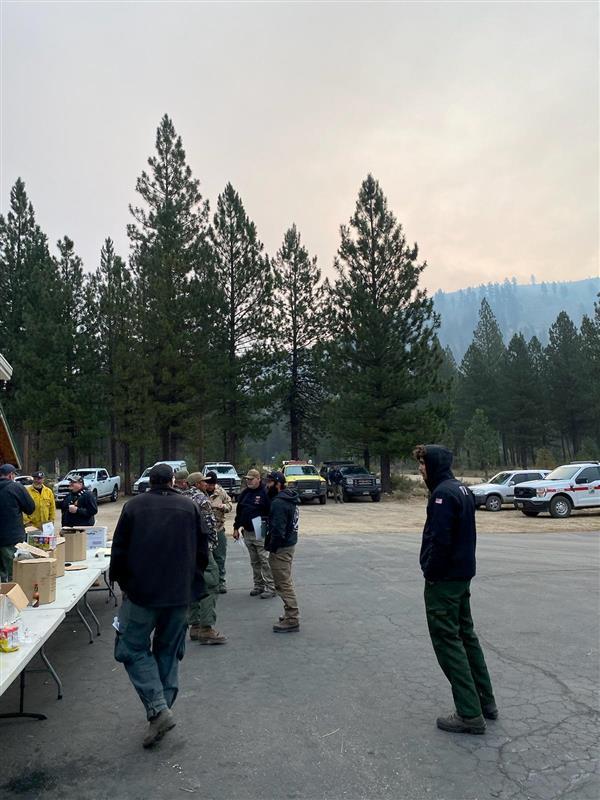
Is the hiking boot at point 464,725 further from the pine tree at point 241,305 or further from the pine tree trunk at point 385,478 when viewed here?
the pine tree at point 241,305

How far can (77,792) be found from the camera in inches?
123

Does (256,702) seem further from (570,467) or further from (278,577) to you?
(570,467)

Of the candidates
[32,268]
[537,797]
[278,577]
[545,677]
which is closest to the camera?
[537,797]

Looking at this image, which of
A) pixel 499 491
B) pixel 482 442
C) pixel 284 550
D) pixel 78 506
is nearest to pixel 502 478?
pixel 499 491

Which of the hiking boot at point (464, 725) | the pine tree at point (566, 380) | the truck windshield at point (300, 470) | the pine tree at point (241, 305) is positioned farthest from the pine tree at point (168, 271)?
the pine tree at point (566, 380)

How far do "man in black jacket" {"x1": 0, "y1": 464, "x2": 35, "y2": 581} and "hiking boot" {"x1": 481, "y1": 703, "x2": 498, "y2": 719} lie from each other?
550 centimetres

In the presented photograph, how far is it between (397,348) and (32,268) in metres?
24.1

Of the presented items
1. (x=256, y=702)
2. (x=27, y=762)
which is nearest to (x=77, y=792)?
(x=27, y=762)

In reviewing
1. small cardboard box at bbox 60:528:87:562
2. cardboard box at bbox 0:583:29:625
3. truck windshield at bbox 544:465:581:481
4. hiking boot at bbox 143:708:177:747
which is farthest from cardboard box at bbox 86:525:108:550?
truck windshield at bbox 544:465:581:481

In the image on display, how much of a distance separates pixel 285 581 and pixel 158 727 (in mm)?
2761

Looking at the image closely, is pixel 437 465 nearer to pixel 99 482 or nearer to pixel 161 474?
pixel 161 474

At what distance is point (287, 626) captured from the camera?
A: 20.2 ft

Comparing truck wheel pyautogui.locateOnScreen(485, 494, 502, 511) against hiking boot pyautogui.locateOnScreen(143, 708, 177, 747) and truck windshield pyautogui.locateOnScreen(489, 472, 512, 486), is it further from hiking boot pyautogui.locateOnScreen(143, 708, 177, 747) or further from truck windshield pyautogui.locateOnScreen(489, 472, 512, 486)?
hiking boot pyautogui.locateOnScreen(143, 708, 177, 747)

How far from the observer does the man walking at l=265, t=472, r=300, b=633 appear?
20.4 feet
